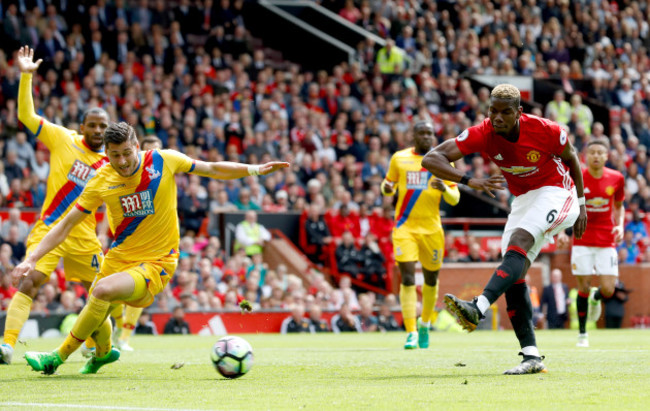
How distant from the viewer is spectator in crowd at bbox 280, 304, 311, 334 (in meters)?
19.8

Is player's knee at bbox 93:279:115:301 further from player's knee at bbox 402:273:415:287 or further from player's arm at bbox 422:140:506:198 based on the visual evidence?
player's knee at bbox 402:273:415:287

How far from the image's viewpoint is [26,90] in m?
10.6

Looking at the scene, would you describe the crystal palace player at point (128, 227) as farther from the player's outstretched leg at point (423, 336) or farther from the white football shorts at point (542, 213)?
the player's outstretched leg at point (423, 336)

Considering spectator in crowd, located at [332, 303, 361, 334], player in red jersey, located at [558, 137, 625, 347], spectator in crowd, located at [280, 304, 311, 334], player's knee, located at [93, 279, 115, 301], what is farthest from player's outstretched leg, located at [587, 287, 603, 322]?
player's knee, located at [93, 279, 115, 301]

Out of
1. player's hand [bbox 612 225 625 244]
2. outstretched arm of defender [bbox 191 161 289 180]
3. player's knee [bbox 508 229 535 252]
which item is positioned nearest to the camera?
player's knee [bbox 508 229 535 252]

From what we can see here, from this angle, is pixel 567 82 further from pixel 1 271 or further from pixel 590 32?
pixel 1 271

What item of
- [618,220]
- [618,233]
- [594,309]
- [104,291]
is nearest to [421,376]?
Result: [104,291]

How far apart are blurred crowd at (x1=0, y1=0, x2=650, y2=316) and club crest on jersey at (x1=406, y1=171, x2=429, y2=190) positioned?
278 inches

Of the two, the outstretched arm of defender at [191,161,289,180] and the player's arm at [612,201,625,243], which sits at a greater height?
the outstretched arm of defender at [191,161,289,180]

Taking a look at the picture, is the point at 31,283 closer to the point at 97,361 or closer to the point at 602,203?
the point at 97,361

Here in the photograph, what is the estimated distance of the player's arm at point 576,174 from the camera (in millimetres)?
8617

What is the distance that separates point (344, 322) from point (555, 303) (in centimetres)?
479

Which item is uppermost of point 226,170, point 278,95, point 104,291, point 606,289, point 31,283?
point 278,95

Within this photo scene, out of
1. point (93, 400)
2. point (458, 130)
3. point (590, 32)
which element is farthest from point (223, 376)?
point (590, 32)
